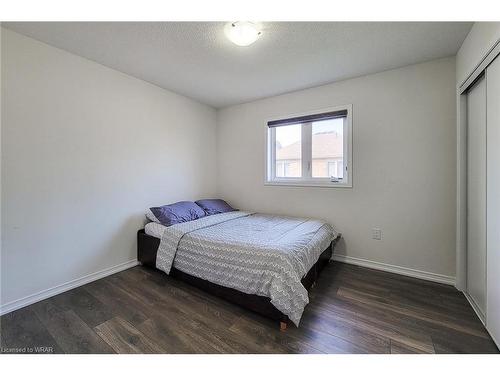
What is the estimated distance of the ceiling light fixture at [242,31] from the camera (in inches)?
64.3

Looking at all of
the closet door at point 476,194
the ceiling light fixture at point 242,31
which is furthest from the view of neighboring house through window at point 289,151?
the closet door at point 476,194

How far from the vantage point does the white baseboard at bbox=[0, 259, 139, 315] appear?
1.75m

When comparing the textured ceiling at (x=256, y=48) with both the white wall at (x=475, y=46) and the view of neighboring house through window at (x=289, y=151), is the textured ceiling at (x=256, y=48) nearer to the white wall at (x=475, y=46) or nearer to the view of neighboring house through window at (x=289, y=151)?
the white wall at (x=475, y=46)

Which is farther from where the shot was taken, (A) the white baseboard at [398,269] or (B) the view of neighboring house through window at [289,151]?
(B) the view of neighboring house through window at [289,151]

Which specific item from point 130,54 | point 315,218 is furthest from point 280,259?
point 130,54

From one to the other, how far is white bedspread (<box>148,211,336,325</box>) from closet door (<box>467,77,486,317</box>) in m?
1.20

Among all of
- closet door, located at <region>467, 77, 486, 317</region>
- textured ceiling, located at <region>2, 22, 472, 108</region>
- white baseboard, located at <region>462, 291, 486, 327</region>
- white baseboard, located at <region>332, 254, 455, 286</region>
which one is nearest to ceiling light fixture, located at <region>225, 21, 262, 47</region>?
textured ceiling, located at <region>2, 22, 472, 108</region>

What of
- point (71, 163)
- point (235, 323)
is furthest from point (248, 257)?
point (71, 163)

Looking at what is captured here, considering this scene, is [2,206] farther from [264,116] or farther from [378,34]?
[378,34]

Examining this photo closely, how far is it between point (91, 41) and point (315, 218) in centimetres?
310

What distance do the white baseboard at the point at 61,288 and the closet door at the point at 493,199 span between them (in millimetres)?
3340

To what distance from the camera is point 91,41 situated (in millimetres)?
1900

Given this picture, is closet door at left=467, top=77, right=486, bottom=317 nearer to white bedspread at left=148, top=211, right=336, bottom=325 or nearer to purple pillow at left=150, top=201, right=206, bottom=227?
white bedspread at left=148, top=211, right=336, bottom=325
